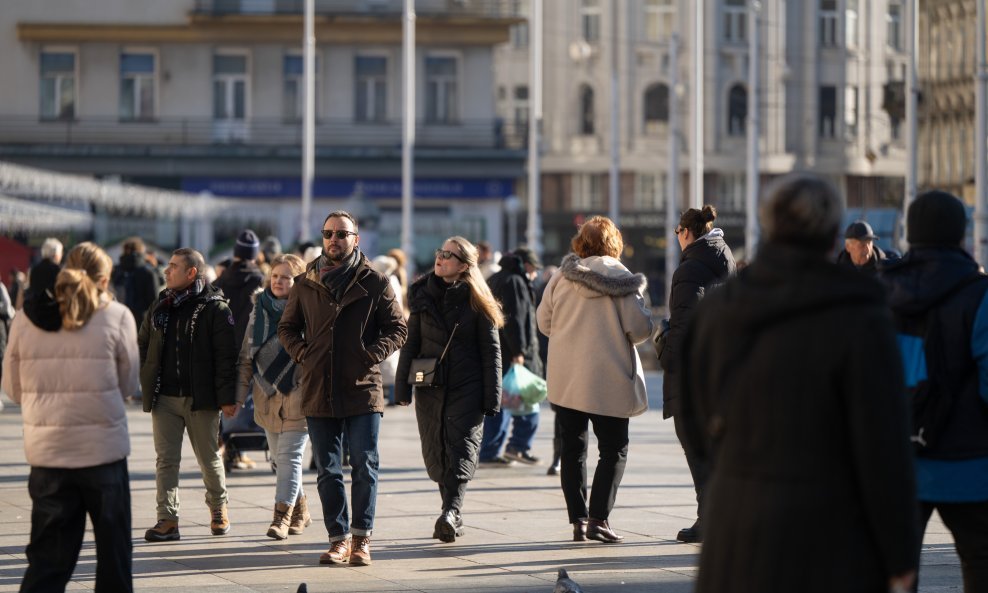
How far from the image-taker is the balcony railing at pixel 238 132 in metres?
47.5

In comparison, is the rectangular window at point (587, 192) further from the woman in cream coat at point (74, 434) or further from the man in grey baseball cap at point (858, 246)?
the woman in cream coat at point (74, 434)

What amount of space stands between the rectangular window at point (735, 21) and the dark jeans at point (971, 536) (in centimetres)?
6536

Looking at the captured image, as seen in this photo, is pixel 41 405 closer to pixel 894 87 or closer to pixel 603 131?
pixel 894 87

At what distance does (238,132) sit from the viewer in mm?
47938

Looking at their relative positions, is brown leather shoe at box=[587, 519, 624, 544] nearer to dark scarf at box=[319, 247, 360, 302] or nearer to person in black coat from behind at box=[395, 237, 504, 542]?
person in black coat from behind at box=[395, 237, 504, 542]

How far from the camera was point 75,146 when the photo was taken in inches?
1843

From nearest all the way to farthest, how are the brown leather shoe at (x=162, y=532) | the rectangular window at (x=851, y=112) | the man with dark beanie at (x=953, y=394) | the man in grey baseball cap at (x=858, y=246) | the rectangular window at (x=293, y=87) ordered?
the man with dark beanie at (x=953, y=394) < the brown leather shoe at (x=162, y=532) < the man in grey baseball cap at (x=858, y=246) < the rectangular window at (x=293, y=87) < the rectangular window at (x=851, y=112)

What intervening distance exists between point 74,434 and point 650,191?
6269 centimetres

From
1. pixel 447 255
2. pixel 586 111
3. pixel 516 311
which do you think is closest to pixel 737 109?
pixel 586 111

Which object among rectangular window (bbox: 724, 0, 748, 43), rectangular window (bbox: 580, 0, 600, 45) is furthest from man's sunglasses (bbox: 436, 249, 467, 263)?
rectangular window (bbox: 724, 0, 748, 43)

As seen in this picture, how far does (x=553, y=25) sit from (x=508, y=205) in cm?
2490

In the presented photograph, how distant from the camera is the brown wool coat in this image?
32.7 ft

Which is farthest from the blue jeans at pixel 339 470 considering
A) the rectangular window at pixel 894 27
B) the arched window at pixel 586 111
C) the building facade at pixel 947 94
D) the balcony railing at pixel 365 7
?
the rectangular window at pixel 894 27

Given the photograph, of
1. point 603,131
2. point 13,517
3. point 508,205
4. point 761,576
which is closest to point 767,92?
point 603,131
